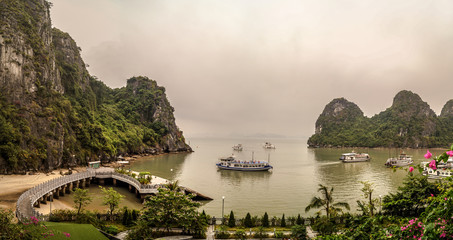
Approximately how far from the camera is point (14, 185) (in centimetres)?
4172

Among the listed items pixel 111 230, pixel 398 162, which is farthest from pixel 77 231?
pixel 398 162

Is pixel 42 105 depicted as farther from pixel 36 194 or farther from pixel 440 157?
pixel 440 157

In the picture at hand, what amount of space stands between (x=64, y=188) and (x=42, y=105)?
3146cm

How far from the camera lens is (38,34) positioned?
3012 inches

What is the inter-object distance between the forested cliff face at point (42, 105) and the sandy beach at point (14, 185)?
349 cm

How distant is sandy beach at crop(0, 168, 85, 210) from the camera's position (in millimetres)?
33916

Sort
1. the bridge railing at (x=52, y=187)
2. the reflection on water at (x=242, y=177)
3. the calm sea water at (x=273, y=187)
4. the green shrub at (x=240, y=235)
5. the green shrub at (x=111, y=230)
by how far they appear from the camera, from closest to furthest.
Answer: the green shrub at (x=240, y=235) → the green shrub at (x=111, y=230) → the bridge railing at (x=52, y=187) → the calm sea water at (x=273, y=187) → the reflection on water at (x=242, y=177)

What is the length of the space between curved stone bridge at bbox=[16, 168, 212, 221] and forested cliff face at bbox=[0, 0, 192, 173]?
12041 millimetres

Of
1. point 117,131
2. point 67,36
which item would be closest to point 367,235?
point 117,131

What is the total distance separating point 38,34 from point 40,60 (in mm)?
11713

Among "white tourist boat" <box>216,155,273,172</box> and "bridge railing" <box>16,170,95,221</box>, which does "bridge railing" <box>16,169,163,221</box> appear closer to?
"bridge railing" <box>16,170,95,221</box>

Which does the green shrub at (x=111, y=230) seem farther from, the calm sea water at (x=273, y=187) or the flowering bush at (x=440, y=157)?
the flowering bush at (x=440, y=157)

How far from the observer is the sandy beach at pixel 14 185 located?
33916mm

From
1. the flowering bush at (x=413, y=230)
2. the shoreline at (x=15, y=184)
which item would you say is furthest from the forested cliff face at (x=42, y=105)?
the flowering bush at (x=413, y=230)
